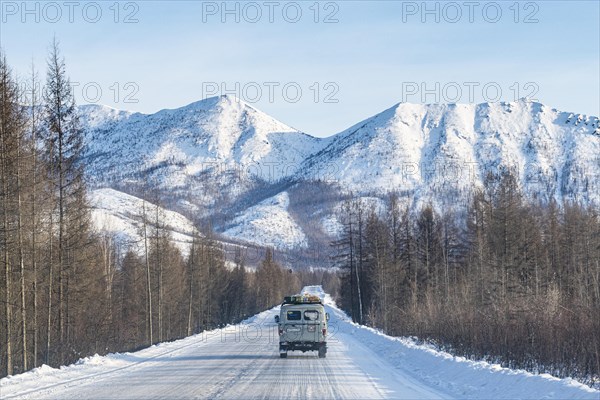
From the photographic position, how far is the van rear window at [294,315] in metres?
27.4

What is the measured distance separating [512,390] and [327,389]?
4570mm

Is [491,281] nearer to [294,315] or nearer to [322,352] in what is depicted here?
[322,352]

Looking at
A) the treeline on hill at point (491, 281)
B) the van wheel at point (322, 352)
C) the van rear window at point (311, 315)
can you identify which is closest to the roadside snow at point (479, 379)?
the treeline on hill at point (491, 281)

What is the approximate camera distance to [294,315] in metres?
27.6

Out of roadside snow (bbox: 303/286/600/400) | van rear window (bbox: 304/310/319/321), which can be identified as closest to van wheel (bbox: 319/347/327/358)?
van rear window (bbox: 304/310/319/321)

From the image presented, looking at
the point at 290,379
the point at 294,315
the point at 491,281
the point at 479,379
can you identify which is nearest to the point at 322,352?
the point at 294,315

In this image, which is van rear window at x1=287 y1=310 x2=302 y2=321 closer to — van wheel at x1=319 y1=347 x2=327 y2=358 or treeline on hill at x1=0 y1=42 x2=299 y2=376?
van wheel at x1=319 y1=347 x2=327 y2=358

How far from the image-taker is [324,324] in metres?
27.4

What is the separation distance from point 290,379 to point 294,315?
854 cm

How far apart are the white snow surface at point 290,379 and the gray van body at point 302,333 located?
508mm

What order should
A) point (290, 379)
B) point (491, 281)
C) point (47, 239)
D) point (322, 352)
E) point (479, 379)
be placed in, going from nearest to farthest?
1. point (479, 379)
2. point (290, 379)
3. point (322, 352)
4. point (47, 239)
5. point (491, 281)

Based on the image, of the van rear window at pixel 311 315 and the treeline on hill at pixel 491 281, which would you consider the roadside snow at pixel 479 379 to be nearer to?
the treeline on hill at pixel 491 281

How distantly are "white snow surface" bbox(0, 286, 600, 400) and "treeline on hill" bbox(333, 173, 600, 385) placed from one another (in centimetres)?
216

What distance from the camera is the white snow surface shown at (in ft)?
49.8
